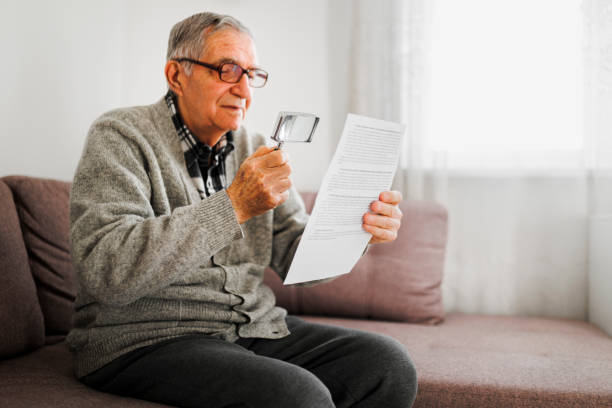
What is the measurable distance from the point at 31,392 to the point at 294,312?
3.15 ft

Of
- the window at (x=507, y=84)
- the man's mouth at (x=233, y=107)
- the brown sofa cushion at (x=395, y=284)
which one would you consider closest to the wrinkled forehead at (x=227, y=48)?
the man's mouth at (x=233, y=107)

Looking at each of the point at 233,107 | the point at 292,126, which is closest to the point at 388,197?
the point at 292,126

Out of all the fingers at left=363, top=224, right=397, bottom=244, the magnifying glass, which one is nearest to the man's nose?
the magnifying glass

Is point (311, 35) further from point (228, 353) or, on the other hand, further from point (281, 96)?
point (228, 353)

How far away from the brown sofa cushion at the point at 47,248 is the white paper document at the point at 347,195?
2.43ft

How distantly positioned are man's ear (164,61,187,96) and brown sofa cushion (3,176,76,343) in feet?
1.82

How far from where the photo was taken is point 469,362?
1.26m

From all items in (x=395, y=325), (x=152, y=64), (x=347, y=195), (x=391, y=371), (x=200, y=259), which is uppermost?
(x=152, y=64)

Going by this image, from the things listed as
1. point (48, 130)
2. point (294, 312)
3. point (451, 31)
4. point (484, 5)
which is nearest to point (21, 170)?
point (48, 130)

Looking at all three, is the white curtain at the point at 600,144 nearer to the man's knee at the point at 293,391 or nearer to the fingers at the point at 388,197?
the fingers at the point at 388,197

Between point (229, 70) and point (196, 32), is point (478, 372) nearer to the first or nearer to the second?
point (229, 70)

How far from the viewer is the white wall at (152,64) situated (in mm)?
1720

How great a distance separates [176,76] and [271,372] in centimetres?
73

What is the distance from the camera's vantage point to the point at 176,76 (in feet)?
3.81
